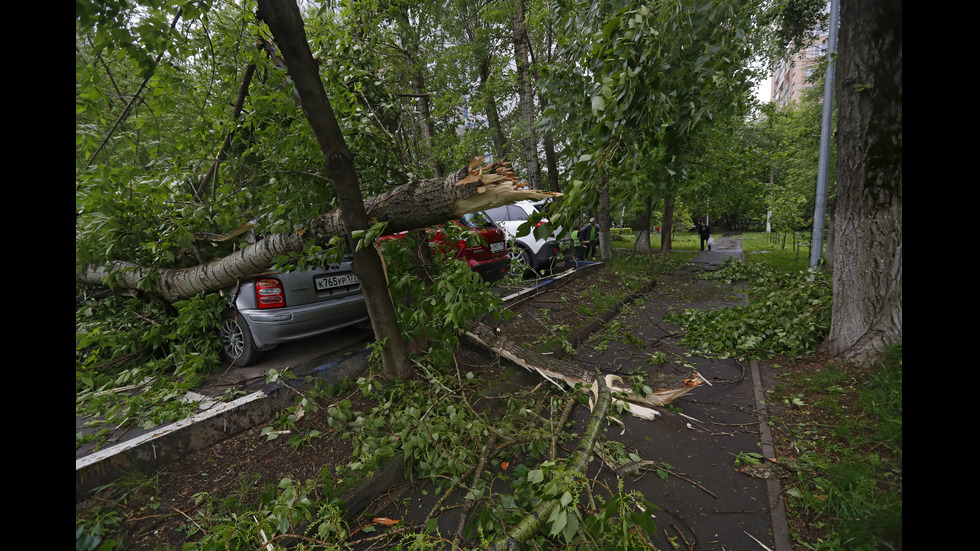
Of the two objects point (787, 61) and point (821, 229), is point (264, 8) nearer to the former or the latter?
point (821, 229)

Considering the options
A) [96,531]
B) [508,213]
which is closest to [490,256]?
[508,213]

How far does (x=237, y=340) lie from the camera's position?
447cm

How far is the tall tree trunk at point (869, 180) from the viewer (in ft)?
11.8

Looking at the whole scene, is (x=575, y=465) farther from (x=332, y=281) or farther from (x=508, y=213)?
(x=508, y=213)

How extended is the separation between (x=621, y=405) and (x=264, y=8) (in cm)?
382

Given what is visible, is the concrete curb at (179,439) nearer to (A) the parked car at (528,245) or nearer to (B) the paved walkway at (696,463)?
(B) the paved walkway at (696,463)

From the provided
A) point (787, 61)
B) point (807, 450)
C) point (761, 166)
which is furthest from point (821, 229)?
point (807, 450)

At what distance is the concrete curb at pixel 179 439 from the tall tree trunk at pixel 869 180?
5364 mm

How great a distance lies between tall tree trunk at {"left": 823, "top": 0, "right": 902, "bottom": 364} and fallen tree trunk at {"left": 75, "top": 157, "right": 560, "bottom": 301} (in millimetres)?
3419

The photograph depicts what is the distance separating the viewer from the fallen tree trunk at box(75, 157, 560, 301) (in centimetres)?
271

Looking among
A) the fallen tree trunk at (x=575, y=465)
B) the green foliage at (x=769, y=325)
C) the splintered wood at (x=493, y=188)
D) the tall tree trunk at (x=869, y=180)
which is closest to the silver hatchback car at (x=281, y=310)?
the splintered wood at (x=493, y=188)

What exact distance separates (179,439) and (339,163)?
2.32m
